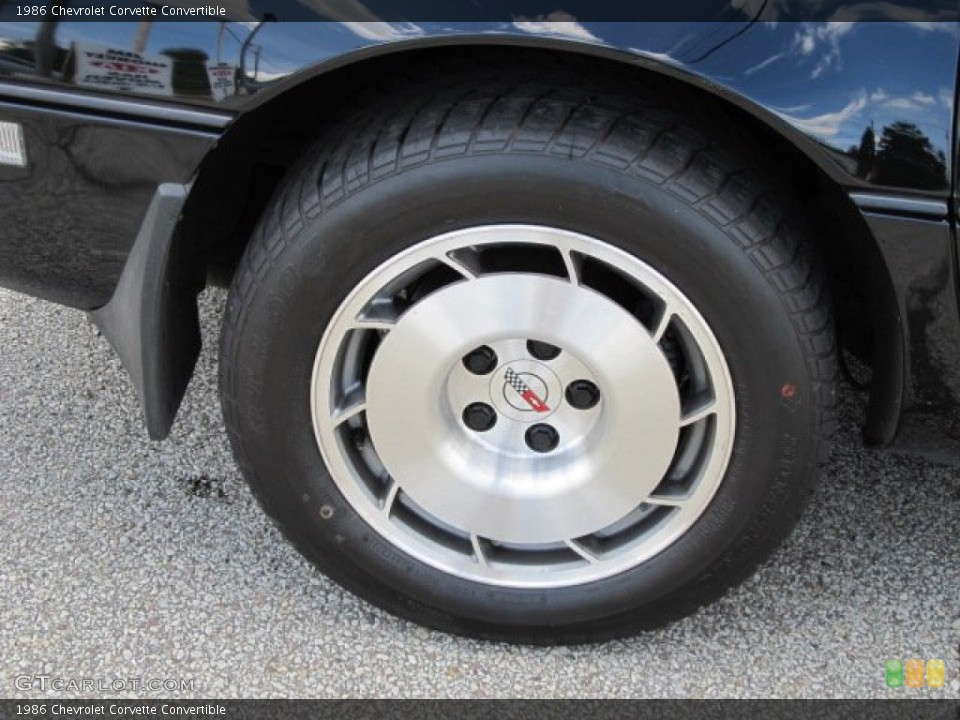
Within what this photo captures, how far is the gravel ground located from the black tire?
19 centimetres

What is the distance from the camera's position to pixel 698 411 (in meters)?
2.10

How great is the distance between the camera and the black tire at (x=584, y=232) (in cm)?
194

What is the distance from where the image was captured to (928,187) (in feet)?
6.07

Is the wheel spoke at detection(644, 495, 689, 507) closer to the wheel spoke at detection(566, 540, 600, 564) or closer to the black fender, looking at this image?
the wheel spoke at detection(566, 540, 600, 564)

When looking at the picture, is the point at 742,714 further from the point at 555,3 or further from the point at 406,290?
the point at 555,3

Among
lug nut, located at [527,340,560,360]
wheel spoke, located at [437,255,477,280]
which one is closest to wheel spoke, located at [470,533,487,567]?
lug nut, located at [527,340,560,360]

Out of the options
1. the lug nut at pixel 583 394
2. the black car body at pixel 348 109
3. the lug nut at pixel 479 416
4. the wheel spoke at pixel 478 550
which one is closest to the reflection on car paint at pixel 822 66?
the black car body at pixel 348 109

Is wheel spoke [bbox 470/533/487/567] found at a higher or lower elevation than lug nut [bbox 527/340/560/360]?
lower

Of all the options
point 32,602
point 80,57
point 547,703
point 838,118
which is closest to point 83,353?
point 32,602

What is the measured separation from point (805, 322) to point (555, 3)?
667 millimetres

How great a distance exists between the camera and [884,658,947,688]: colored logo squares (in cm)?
232

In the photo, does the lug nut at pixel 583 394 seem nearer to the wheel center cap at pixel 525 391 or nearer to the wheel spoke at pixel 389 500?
the wheel center cap at pixel 525 391

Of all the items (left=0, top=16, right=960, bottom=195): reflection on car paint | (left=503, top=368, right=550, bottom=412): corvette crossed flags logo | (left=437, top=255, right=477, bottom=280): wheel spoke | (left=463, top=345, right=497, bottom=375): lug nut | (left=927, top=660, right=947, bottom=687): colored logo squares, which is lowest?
(left=927, top=660, right=947, bottom=687): colored logo squares

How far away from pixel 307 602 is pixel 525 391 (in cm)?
68
